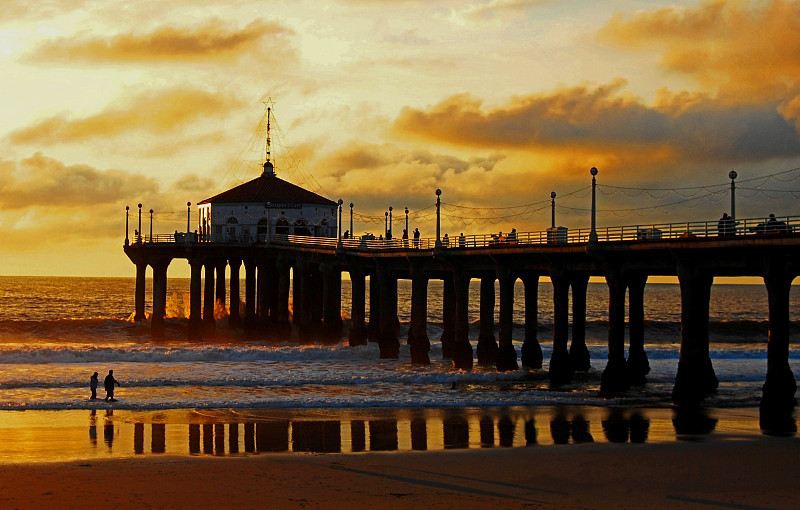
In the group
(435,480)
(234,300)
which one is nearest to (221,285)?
(234,300)

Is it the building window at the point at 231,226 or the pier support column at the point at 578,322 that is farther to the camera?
the building window at the point at 231,226

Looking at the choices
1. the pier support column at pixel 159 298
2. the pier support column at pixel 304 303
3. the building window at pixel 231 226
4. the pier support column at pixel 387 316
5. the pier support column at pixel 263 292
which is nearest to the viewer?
the pier support column at pixel 387 316

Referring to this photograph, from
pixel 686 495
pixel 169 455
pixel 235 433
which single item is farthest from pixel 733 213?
pixel 169 455

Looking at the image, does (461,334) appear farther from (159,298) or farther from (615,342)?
(159,298)

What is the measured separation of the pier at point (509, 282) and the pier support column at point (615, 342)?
0.04 meters

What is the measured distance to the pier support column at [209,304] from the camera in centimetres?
6962

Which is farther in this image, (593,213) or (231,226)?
(231,226)

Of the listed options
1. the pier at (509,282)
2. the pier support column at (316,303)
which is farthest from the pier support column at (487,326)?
the pier support column at (316,303)

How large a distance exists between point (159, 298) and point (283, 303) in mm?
9209

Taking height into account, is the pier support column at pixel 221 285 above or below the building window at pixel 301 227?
below

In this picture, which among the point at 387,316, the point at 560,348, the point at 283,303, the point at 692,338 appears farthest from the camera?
the point at 283,303

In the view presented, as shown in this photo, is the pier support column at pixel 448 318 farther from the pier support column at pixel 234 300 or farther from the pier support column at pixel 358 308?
the pier support column at pixel 234 300

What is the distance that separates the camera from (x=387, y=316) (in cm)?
5381

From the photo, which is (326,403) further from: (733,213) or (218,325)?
(218,325)
